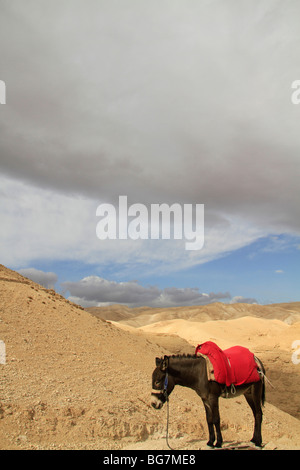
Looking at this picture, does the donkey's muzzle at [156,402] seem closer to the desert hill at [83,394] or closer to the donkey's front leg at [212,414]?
the donkey's front leg at [212,414]

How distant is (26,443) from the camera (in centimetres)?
773

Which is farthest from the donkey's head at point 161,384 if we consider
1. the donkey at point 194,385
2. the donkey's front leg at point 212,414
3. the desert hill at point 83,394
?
the desert hill at point 83,394

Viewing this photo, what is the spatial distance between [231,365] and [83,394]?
5316mm

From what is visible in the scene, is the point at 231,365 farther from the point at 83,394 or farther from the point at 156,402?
Answer: the point at 83,394

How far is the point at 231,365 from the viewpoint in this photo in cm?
802

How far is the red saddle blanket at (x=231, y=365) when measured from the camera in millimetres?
7670

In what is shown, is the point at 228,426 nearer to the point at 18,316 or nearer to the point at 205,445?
the point at 205,445

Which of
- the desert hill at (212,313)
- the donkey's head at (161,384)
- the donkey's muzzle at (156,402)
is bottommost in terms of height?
the desert hill at (212,313)

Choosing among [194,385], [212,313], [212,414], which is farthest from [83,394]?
[212,313]

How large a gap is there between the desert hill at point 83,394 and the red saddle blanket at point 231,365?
Result: 81.2 inches

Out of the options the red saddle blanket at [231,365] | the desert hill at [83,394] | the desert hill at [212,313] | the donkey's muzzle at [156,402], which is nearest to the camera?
the donkey's muzzle at [156,402]

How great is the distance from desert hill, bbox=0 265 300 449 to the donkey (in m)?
1.27

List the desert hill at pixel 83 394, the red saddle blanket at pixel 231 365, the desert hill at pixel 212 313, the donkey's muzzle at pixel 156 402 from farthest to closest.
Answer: the desert hill at pixel 212 313 < the desert hill at pixel 83 394 < the red saddle blanket at pixel 231 365 < the donkey's muzzle at pixel 156 402
